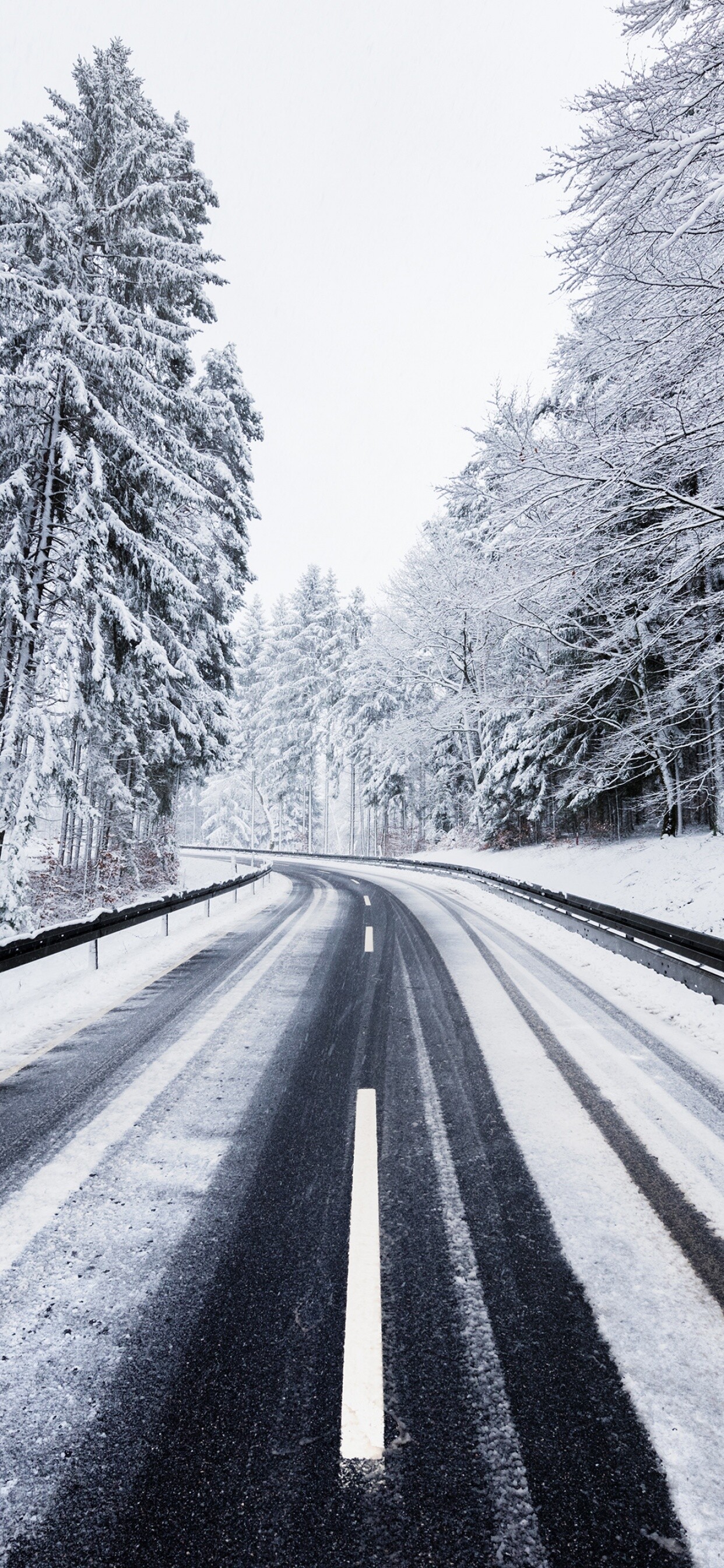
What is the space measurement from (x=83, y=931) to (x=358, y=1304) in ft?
21.6

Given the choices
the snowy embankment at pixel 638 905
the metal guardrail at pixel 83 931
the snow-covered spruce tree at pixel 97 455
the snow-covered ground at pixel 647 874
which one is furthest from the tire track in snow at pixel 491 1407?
the snow-covered ground at pixel 647 874

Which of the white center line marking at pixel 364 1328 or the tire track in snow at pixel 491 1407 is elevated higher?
the white center line marking at pixel 364 1328

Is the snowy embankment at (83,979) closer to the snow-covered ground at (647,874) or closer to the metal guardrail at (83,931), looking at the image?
the metal guardrail at (83,931)

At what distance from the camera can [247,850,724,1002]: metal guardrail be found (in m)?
6.86

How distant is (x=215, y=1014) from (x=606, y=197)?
906 cm

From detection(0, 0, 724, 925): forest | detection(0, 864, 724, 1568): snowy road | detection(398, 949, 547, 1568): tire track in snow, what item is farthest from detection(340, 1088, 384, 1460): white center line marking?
detection(0, 0, 724, 925): forest

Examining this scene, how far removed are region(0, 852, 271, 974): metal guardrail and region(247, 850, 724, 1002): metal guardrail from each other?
279 inches

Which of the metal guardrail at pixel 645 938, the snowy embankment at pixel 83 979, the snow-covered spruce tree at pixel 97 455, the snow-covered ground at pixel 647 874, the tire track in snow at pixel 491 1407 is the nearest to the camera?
the tire track in snow at pixel 491 1407

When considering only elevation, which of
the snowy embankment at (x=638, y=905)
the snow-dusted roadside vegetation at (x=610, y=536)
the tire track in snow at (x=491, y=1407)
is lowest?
the tire track in snow at (x=491, y=1407)

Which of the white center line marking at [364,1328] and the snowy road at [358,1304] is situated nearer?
the snowy road at [358,1304]

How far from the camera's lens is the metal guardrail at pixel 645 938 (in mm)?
6855

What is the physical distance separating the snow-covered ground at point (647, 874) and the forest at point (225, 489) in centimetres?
98

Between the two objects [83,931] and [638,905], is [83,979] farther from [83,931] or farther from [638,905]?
[638,905]

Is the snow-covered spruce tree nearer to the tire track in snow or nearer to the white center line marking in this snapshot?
the white center line marking
